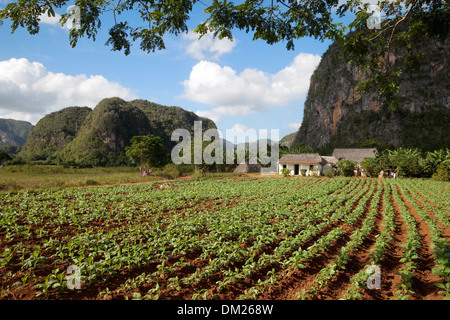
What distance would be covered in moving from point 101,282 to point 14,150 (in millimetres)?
123604

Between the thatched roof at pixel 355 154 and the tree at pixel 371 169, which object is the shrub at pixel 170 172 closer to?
the tree at pixel 371 169

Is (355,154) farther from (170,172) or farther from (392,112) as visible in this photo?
(392,112)

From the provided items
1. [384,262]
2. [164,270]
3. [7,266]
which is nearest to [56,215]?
[7,266]

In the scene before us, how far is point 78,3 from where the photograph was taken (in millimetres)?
3396

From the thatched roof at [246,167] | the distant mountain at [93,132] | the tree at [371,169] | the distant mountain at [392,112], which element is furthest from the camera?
the distant mountain at [93,132]

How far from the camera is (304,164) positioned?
36188 mm

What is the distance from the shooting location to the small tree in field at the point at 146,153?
30.0m

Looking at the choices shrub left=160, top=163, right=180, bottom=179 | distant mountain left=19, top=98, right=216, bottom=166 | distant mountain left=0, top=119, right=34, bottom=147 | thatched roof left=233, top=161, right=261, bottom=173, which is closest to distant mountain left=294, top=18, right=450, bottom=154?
thatched roof left=233, top=161, right=261, bottom=173

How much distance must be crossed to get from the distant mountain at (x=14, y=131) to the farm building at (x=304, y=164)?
167271 mm

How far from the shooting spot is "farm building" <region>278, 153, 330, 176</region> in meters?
35.2

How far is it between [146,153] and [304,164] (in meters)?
23.5

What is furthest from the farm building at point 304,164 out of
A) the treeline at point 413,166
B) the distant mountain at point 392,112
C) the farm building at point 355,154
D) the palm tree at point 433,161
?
the distant mountain at point 392,112

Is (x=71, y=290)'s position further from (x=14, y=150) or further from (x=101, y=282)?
(x=14, y=150)

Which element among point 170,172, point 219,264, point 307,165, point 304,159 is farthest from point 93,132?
point 219,264
